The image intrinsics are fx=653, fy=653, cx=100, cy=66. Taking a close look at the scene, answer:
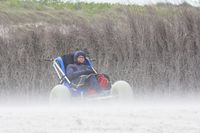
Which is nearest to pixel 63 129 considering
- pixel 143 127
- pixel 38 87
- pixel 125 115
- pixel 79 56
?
pixel 143 127

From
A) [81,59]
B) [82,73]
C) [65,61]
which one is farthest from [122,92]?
[65,61]

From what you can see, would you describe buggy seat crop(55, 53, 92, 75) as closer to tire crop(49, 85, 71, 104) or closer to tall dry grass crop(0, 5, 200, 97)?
tall dry grass crop(0, 5, 200, 97)

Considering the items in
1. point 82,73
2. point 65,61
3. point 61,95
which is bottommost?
point 61,95

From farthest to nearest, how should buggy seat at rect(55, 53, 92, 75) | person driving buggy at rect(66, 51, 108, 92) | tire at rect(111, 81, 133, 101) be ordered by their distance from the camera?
buggy seat at rect(55, 53, 92, 75), person driving buggy at rect(66, 51, 108, 92), tire at rect(111, 81, 133, 101)

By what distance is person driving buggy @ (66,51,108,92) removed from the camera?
48.6 ft

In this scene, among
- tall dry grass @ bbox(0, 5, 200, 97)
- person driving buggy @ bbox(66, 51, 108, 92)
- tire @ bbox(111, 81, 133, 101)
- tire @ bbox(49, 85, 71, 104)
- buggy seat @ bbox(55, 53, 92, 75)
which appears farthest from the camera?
tall dry grass @ bbox(0, 5, 200, 97)

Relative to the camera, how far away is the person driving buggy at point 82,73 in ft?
48.6

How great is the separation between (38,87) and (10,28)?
77.7 inches

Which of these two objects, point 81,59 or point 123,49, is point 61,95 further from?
point 123,49

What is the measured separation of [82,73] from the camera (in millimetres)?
15188

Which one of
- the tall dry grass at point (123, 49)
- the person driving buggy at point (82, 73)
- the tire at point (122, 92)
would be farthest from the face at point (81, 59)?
the tire at point (122, 92)

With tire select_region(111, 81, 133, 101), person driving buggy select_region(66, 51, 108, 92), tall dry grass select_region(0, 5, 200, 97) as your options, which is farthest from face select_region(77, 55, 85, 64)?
Result: tire select_region(111, 81, 133, 101)

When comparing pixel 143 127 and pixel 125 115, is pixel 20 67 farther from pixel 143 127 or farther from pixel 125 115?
pixel 143 127

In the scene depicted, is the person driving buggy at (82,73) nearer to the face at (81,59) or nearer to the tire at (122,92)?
the face at (81,59)
